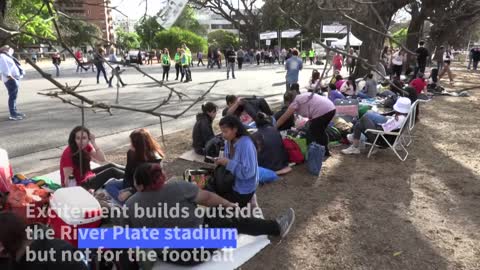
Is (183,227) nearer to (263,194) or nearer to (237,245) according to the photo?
(237,245)

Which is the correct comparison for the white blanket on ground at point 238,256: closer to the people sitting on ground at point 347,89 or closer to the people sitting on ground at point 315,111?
the people sitting on ground at point 315,111

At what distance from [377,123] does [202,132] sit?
9.26ft

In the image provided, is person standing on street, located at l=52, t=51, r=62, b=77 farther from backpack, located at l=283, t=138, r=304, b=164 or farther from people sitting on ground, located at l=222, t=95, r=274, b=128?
backpack, located at l=283, t=138, r=304, b=164

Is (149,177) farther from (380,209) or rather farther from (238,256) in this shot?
(380,209)

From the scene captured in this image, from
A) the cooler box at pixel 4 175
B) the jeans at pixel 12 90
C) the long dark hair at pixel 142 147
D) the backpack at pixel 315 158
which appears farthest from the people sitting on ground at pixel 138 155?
the jeans at pixel 12 90

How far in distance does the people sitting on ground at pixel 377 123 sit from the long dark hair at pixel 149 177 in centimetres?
434

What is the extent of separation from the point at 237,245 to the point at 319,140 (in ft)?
10.0

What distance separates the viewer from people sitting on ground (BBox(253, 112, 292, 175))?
5648 millimetres

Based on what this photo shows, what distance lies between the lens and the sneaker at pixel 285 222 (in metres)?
3.88

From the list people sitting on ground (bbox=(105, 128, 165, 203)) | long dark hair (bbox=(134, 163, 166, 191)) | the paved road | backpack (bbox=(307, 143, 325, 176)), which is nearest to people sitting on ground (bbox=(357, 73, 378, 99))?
the paved road

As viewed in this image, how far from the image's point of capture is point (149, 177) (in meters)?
3.01

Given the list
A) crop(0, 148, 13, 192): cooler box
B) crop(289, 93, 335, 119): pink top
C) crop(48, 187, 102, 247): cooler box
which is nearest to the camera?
crop(48, 187, 102, 247): cooler box

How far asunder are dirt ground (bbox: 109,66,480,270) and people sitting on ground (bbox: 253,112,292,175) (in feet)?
0.79

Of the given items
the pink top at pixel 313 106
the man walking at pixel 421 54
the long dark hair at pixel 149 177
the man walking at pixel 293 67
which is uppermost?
the man walking at pixel 421 54
